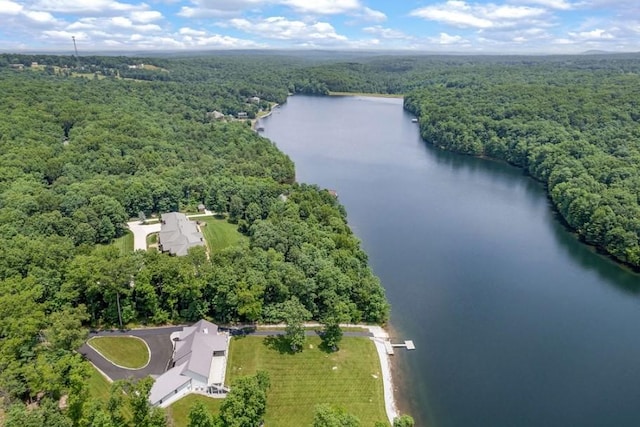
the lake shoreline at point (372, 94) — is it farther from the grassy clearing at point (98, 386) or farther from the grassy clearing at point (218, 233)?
the grassy clearing at point (98, 386)

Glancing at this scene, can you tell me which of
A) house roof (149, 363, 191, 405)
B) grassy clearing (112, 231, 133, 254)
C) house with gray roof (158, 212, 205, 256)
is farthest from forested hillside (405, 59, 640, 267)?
grassy clearing (112, 231, 133, 254)

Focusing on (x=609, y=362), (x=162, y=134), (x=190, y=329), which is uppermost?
(x=162, y=134)

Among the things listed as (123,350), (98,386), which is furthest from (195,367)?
(123,350)

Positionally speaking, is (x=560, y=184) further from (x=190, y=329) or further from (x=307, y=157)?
(x=190, y=329)

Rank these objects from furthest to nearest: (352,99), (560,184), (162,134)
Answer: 1. (352,99)
2. (162,134)
3. (560,184)

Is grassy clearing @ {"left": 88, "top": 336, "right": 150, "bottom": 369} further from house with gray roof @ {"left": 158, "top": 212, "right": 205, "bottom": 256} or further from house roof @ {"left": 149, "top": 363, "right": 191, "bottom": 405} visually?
house with gray roof @ {"left": 158, "top": 212, "right": 205, "bottom": 256}

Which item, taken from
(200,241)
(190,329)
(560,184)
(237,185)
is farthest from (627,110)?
(190,329)

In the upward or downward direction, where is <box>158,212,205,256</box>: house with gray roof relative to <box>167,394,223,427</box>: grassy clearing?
upward
